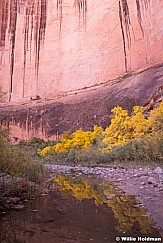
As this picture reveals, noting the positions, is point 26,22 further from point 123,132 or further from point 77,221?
point 77,221

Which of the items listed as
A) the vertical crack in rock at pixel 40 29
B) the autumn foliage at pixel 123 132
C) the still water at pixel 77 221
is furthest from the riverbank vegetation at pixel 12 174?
the vertical crack in rock at pixel 40 29

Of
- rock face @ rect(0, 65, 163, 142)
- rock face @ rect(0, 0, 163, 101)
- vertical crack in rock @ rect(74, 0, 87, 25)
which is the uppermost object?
vertical crack in rock @ rect(74, 0, 87, 25)

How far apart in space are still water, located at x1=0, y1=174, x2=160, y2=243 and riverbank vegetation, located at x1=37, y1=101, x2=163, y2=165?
540 cm

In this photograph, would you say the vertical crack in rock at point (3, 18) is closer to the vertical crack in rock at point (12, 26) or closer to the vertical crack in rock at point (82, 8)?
the vertical crack in rock at point (12, 26)

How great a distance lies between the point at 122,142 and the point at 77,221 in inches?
385

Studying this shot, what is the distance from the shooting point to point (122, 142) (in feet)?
43.0

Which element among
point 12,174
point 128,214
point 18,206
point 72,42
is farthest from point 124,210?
point 72,42

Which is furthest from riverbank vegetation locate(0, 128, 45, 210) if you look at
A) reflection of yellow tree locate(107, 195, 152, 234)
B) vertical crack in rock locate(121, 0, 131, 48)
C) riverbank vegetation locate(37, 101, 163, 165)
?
vertical crack in rock locate(121, 0, 131, 48)

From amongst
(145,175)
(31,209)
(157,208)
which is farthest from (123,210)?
(145,175)

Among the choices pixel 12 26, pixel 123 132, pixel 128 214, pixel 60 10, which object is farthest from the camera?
pixel 12 26

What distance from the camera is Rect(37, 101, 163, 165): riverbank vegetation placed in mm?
10265

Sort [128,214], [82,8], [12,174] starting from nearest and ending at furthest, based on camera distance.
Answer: [128,214] → [12,174] → [82,8]

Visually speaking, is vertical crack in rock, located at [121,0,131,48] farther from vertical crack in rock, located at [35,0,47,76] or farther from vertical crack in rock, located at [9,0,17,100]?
vertical crack in rock, located at [9,0,17,100]

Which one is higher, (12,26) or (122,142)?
(12,26)
